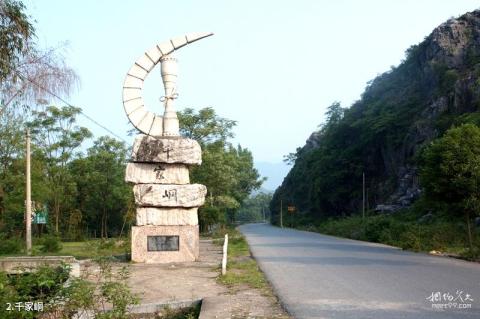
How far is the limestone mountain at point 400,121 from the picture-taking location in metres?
38.8

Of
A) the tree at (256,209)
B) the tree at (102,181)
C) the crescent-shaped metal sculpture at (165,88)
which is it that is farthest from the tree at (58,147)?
the tree at (256,209)

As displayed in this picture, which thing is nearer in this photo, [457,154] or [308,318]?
[308,318]

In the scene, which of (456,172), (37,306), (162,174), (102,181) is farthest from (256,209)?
(37,306)

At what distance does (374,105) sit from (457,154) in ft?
127

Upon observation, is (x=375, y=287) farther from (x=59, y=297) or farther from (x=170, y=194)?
(x=170, y=194)

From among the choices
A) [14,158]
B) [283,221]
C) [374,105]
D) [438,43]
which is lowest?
[283,221]

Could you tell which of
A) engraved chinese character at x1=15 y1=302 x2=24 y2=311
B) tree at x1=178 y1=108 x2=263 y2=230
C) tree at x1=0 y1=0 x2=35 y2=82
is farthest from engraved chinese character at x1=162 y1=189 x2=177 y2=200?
tree at x1=178 y1=108 x2=263 y2=230

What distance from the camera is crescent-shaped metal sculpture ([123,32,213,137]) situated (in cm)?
1567

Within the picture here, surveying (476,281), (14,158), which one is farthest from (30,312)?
(14,158)

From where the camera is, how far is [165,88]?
1580cm

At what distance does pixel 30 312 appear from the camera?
19.7ft

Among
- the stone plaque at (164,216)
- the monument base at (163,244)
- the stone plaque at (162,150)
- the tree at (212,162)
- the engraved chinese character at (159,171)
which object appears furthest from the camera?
the tree at (212,162)

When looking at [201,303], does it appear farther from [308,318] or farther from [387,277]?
[387,277]

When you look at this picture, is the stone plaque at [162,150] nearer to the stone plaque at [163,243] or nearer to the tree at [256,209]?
the stone plaque at [163,243]
